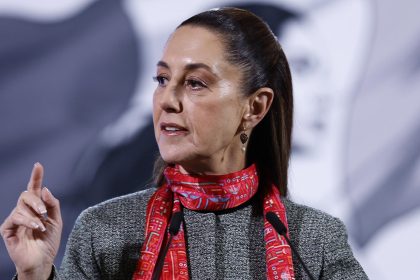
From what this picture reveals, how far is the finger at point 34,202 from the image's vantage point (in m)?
1.07

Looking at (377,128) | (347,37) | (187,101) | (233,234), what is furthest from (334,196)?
(187,101)

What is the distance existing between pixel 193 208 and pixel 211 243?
0.23ft

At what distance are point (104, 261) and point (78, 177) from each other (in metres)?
0.47

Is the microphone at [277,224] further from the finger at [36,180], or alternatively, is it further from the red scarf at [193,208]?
the finger at [36,180]

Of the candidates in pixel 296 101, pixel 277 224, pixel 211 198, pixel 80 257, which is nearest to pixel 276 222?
pixel 277 224

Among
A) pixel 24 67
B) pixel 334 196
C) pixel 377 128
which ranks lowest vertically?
pixel 334 196

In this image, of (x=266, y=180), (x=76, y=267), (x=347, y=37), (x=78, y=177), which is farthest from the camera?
(x=347, y=37)

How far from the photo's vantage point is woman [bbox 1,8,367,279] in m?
1.31

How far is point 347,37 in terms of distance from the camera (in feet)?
6.25

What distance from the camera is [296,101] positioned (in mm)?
1843

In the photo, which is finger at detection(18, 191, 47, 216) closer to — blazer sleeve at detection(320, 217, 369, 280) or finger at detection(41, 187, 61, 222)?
finger at detection(41, 187, 61, 222)

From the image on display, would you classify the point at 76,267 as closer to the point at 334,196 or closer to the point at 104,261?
the point at 104,261

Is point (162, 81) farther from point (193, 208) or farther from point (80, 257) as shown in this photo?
point (80, 257)

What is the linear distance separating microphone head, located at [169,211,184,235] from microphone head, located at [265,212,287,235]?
0.15 m
